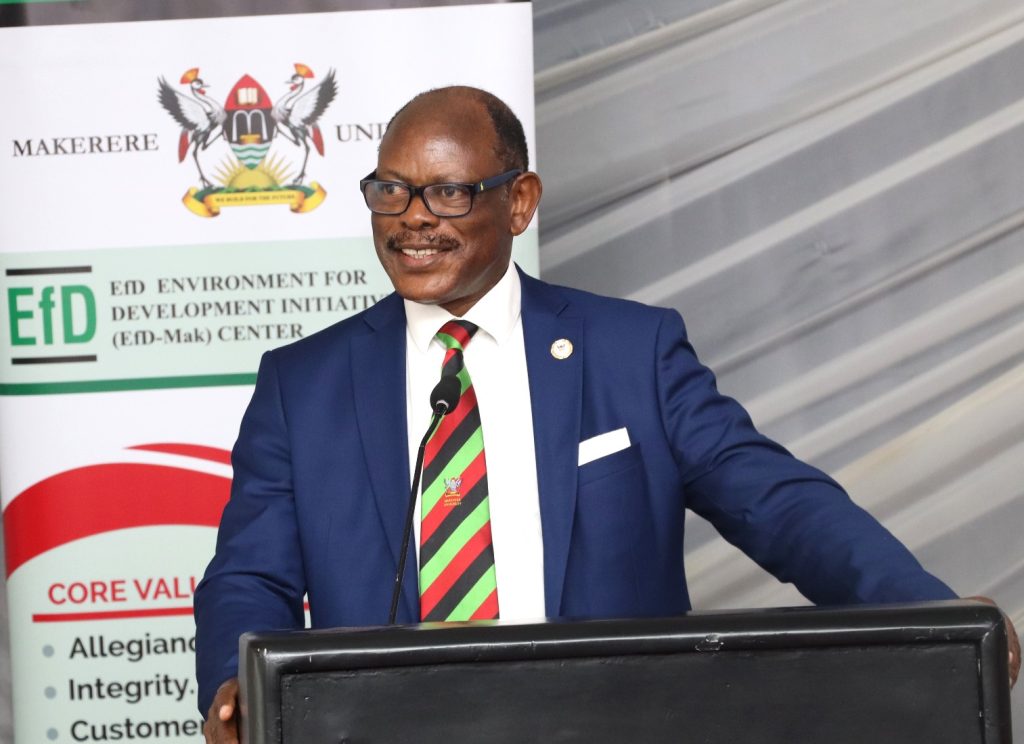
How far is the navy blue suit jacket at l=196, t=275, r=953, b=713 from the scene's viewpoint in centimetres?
180

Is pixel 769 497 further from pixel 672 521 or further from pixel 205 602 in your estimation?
pixel 205 602

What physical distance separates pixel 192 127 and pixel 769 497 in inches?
64.7

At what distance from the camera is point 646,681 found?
3.38ft

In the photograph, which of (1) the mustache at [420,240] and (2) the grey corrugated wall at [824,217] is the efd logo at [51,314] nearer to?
(2) the grey corrugated wall at [824,217]

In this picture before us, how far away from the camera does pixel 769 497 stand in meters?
1.75

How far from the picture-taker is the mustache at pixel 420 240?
72.7 inches

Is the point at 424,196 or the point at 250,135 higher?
the point at 250,135

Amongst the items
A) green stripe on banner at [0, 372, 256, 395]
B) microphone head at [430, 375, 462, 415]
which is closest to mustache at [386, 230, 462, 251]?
microphone head at [430, 375, 462, 415]

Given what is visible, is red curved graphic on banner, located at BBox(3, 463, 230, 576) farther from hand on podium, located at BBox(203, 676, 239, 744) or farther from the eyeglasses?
hand on podium, located at BBox(203, 676, 239, 744)

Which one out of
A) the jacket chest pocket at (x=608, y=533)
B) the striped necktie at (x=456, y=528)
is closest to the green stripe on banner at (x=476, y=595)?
A: the striped necktie at (x=456, y=528)

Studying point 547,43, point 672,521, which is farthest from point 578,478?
point 547,43

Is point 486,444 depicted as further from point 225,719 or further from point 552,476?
point 225,719

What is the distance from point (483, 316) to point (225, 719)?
860mm

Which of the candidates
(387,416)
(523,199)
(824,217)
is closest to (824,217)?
(824,217)
